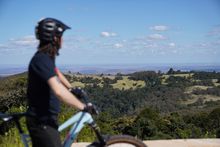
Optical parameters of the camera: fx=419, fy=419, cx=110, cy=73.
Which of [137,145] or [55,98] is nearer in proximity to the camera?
[55,98]

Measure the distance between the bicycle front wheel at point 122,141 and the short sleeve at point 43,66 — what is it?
98 cm

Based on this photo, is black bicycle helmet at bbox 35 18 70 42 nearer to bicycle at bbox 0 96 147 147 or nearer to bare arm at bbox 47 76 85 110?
bare arm at bbox 47 76 85 110

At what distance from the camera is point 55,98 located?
3.39 meters

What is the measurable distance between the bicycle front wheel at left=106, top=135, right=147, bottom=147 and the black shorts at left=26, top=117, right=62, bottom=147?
600 mm

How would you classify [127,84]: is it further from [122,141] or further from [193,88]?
[122,141]

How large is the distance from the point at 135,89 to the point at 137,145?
113 metres

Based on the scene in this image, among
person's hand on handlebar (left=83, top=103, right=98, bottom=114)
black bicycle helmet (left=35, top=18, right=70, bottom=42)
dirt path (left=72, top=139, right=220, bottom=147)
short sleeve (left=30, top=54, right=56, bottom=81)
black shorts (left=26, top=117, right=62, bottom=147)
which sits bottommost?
dirt path (left=72, top=139, right=220, bottom=147)

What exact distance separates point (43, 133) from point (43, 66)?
56cm

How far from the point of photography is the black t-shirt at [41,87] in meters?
3.26

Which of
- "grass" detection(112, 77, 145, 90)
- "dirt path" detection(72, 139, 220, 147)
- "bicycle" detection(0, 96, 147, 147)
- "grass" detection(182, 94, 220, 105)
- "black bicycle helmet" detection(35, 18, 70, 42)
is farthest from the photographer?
"grass" detection(112, 77, 145, 90)

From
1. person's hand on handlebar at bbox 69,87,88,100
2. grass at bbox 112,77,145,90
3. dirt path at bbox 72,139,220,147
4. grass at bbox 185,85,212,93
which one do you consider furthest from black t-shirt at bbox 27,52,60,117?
grass at bbox 112,77,145,90

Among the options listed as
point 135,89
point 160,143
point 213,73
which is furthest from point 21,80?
point 213,73

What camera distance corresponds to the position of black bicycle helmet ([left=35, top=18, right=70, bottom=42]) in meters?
3.33

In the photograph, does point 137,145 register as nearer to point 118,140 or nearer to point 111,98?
point 118,140
